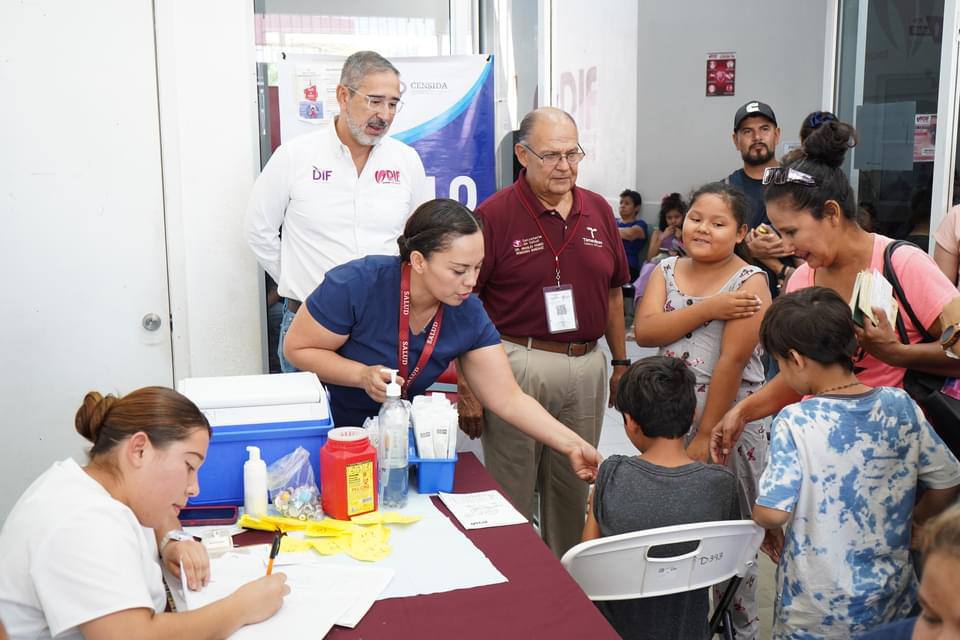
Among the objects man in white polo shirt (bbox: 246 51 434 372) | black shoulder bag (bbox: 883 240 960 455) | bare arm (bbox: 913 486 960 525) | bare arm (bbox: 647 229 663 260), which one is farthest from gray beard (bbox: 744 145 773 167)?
bare arm (bbox: 647 229 663 260)

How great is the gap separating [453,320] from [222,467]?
2.40 feet

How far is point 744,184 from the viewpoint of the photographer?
3920 millimetres

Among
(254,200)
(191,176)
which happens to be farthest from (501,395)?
(191,176)

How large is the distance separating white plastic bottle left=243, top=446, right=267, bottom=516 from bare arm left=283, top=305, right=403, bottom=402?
0.38 metres

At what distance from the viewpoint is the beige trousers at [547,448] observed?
117 inches

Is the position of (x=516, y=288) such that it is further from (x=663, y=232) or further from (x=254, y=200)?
(x=663, y=232)

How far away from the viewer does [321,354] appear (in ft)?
7.68

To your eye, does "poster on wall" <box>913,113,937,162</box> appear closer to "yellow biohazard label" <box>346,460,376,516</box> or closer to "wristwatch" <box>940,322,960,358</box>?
"wristwatch" <box>940,322,960,358</box>

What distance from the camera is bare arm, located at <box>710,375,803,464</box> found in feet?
8.10

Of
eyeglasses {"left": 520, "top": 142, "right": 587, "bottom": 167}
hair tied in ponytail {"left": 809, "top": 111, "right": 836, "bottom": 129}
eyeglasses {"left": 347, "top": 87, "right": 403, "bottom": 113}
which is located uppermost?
eyeglasses {"left": 347, "top": 87, "right": 403, "bottom": 113}

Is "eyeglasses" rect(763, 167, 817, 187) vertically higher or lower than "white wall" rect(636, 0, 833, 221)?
lower

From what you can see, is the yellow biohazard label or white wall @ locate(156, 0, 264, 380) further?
white wall @ locate(156, 0, 264, 380)

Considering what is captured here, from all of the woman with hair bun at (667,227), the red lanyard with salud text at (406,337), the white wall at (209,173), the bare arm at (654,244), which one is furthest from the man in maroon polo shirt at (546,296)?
the bare arm at (654,244)

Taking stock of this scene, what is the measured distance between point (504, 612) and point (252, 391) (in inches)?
33.8
